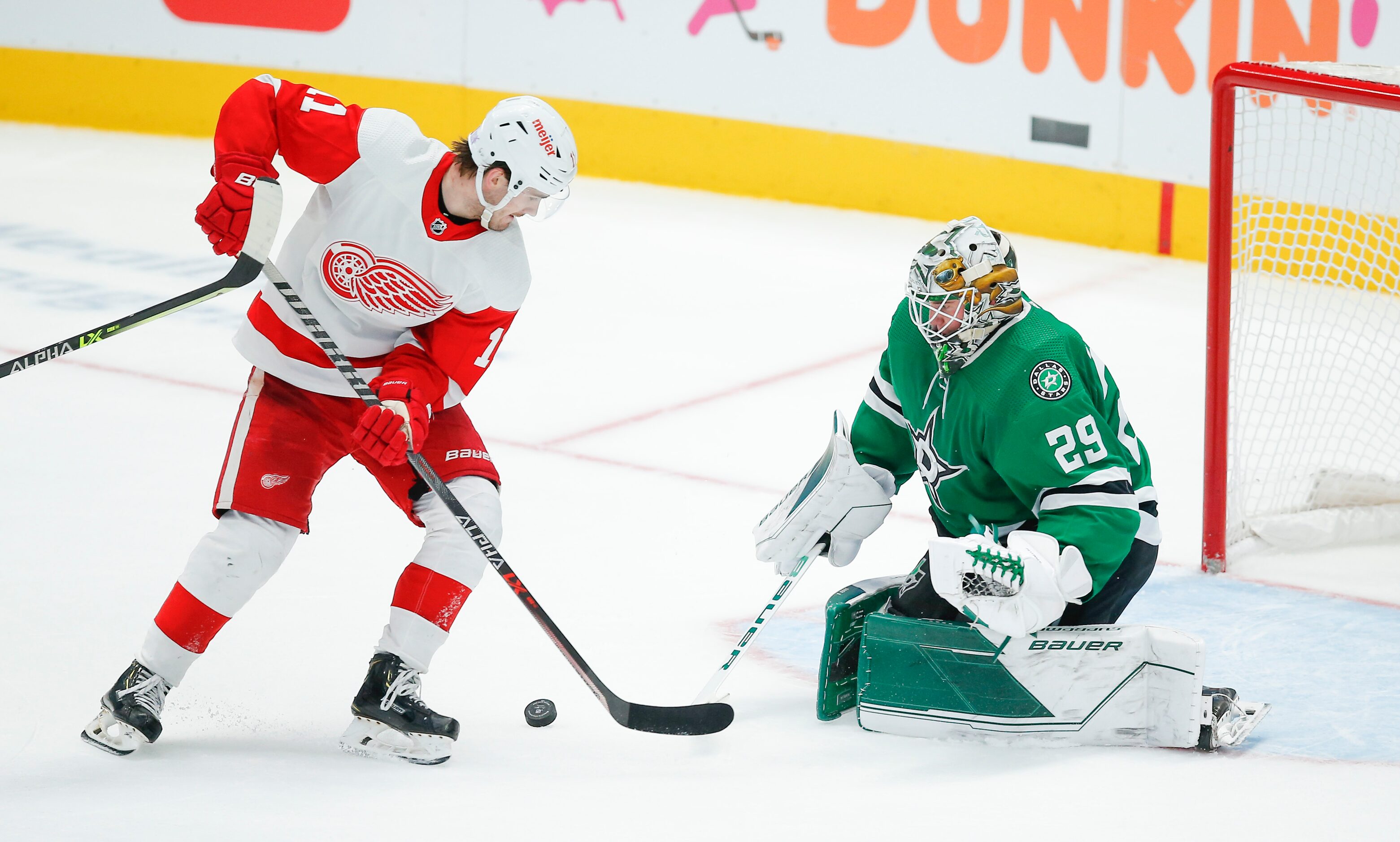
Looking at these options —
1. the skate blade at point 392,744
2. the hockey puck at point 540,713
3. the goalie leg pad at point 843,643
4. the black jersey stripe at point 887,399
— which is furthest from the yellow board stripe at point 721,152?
the skate blade at point 392,744

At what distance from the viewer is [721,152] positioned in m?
7.65

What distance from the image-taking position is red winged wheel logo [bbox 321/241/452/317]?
2654 millimetres

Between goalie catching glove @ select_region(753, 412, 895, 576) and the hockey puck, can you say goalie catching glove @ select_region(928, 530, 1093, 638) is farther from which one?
the hockey puck

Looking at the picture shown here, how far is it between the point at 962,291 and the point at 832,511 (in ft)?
1.74

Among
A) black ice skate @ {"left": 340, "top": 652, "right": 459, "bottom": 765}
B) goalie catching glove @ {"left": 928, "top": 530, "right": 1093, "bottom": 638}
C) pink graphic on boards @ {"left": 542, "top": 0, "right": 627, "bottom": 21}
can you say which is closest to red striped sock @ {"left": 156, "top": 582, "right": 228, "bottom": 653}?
black ice skate @ {"left": 340, "top": 652, "right": 459, "bottom": 765}

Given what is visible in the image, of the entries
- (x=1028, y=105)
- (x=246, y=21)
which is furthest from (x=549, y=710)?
(x=246, y=21)

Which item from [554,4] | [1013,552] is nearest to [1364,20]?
[554,4]

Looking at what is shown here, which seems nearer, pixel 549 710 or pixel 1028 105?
pixel 549 710

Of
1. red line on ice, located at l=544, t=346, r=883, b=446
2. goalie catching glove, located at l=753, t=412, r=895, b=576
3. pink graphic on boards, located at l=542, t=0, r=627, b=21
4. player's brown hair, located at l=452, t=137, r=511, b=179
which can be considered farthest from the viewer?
pink graphic on boards, located at l=542, t=0, r=627, b=21

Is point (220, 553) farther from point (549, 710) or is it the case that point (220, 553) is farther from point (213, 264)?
point (213, 264)

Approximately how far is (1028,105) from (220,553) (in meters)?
5.03

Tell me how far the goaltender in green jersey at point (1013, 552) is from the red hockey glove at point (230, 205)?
3.45ft

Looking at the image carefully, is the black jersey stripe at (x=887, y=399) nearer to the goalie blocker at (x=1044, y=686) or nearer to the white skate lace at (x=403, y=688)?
the goalie blocker at (x=1044, y=686)

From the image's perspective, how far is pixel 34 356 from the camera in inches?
102
